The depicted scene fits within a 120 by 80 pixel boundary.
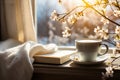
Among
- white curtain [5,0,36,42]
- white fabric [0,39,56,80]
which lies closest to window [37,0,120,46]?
white curtain [5,0,36,42]

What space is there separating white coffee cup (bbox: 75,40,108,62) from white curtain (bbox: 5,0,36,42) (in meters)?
0.39

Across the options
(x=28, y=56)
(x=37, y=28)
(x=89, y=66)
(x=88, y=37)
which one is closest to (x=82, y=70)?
(x=89, y=66)

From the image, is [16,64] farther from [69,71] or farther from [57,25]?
[57,25]

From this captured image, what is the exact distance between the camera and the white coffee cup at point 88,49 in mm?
1272

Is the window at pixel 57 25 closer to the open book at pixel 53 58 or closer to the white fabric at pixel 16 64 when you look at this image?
the open book at pixel 53 58

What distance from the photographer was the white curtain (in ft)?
5.17

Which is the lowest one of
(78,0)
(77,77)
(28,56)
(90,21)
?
(77,77)

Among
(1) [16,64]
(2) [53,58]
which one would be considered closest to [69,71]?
(2) [53,58]

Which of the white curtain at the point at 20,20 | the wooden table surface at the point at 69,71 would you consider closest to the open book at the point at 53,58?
the wooden table surface at the point at 69,71

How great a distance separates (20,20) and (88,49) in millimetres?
509

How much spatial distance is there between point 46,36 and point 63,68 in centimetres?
50

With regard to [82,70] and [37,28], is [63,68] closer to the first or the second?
[82,70]

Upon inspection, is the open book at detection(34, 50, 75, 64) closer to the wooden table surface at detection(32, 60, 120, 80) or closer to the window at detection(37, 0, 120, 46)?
the wooden table surface at detection(32, 60, 120, 80)

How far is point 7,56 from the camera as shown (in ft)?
4.32
